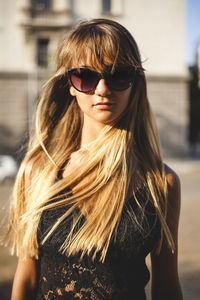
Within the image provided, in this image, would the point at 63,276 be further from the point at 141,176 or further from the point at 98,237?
the point at 141,176

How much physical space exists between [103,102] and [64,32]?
20104mm

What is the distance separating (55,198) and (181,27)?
21656mm

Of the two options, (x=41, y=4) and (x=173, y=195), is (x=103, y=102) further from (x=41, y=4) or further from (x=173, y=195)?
(x=41, y=4)

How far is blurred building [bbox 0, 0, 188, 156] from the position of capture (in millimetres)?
20203

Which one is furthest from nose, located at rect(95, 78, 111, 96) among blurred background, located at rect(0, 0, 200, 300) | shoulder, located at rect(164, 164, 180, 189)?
blurred background, located at rect(0, 0, 200, 300)

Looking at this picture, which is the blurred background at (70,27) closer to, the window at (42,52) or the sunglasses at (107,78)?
the window at (42,52)

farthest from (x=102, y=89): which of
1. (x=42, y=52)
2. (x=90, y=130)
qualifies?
(x=42, y=52)

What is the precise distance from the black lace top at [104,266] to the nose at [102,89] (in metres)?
0.51

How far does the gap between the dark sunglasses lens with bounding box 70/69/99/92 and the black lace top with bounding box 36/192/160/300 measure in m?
0.53

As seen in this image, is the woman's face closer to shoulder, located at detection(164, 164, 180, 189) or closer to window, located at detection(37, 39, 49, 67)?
shoulder, located at detection(164, 164, 180, 189)

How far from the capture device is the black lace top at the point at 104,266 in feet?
4.59

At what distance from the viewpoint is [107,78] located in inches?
58.7

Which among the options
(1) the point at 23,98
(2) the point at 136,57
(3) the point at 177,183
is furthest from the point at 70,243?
(1) the point at 23,98

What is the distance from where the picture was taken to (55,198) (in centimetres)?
152
